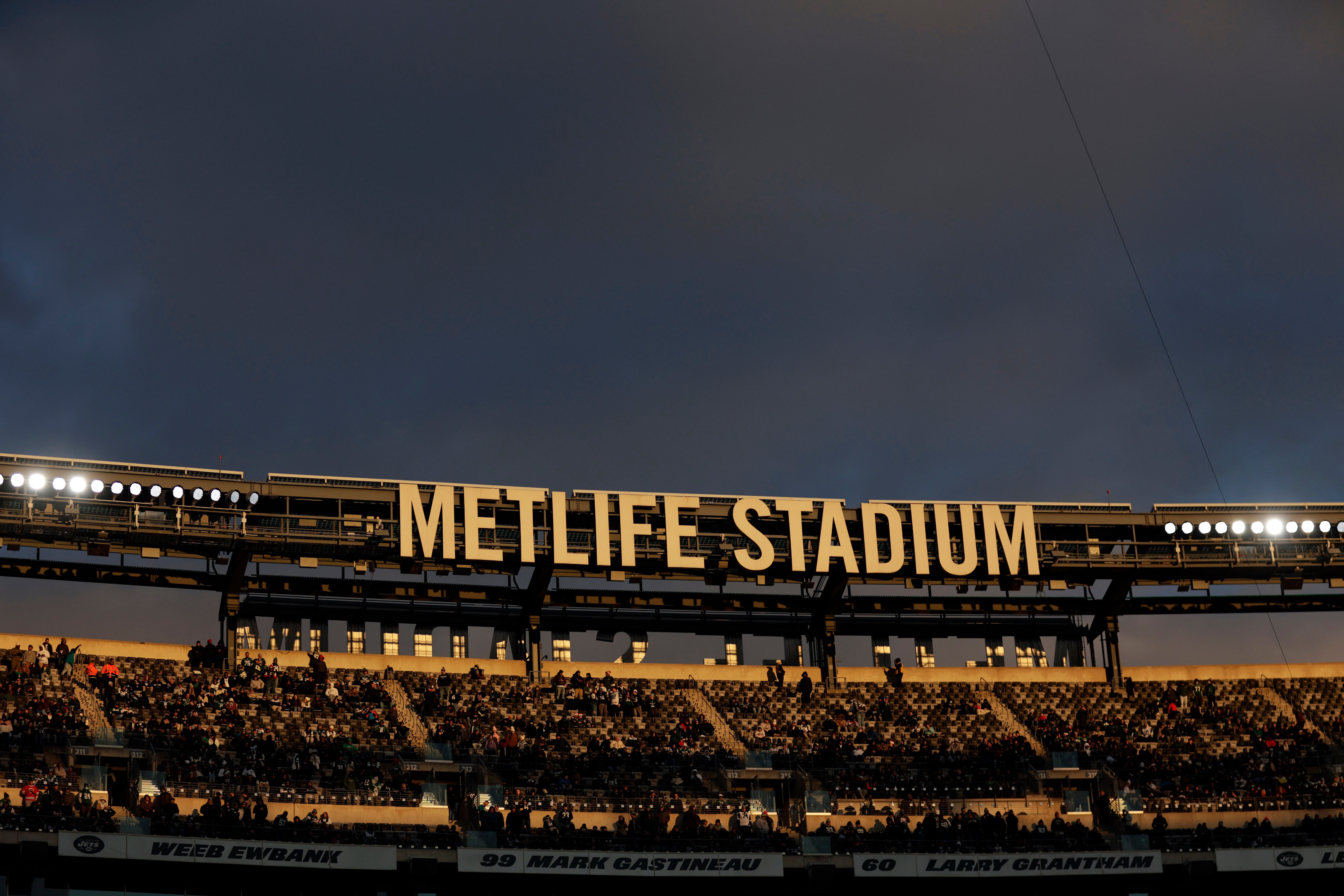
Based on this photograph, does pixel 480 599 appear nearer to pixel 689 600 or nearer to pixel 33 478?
pixel 689 600

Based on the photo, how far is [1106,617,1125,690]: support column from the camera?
72250mm

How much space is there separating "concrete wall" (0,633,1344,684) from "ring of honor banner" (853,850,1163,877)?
1593 cm

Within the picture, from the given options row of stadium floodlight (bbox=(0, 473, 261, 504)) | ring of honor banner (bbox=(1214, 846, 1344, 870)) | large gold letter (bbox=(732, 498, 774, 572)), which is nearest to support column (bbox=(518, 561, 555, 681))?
large gold letter (bbox=(732, 498, 774, 572))

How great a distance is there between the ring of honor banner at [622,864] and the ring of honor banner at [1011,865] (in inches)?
137

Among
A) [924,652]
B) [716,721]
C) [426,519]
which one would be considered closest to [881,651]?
[924,652]

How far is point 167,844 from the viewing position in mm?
48344

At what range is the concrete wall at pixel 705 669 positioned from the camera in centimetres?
6131

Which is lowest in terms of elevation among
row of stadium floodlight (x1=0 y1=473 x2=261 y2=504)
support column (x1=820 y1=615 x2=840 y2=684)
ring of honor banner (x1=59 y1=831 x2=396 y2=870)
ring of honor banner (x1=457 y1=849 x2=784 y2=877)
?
ring of honor banner (x1=457 y1=849 x2=784 y2=877)

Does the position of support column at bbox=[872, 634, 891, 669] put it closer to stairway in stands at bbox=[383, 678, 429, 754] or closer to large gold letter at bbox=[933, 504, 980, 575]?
large gold letter at bbox=[933, 504, 980, 575]

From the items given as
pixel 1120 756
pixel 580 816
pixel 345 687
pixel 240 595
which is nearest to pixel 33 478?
pixel 240 595

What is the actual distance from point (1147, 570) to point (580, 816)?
29603mm

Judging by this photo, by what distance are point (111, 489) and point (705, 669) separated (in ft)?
84.0

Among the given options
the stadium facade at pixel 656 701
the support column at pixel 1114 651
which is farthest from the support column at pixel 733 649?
the support column at pixel 1114 651

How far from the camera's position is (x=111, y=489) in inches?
2378
